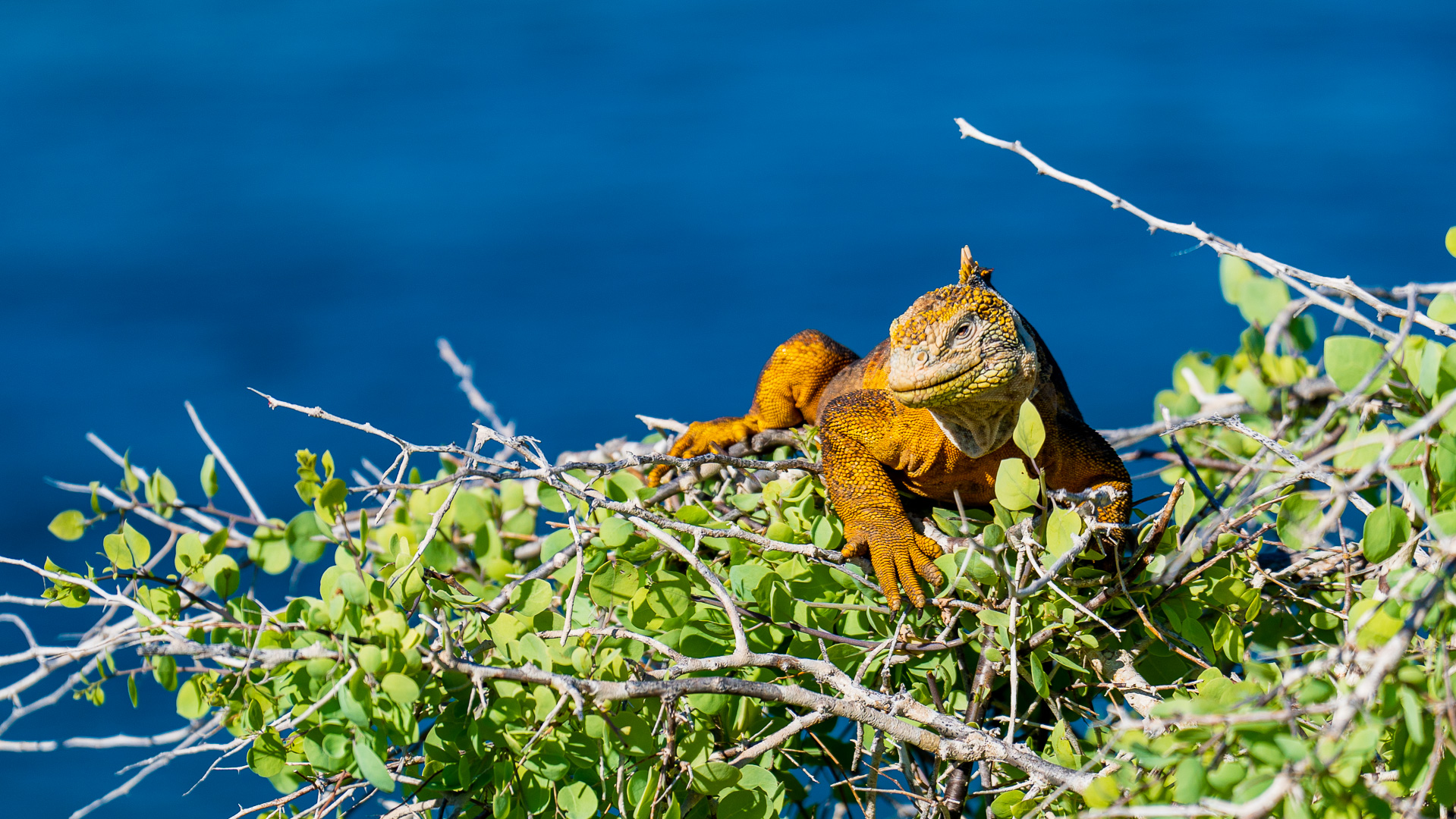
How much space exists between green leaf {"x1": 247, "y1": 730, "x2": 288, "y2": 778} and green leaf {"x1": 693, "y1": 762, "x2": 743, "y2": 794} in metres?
0.36

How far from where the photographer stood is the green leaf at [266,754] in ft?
3.39

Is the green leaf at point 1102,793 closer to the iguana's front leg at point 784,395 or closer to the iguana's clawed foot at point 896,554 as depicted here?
the iguana's clawed foot at point 896,554

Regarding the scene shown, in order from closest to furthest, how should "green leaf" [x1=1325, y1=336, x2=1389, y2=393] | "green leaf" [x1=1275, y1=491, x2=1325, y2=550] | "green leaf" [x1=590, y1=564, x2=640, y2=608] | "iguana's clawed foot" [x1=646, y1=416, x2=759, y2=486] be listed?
"green leaf" [x1=1325, y1=336, x2=1389, y2=393]
"green leaf" [x1=1275, y1=491, x2=1325, y2=550]
"green leaf" [x1=590, y1=564, x2=640, y2=608]
"iguana's clawed foot" [x1=646, y1=416, x2=759, y2=486]

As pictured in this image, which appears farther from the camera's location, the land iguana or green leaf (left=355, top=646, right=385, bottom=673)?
the land iguana

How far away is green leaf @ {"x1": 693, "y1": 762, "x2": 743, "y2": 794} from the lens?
41.8 inches

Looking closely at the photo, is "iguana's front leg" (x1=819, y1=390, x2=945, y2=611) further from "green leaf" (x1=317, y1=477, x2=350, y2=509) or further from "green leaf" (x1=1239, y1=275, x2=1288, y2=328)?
"green leaf" (x1=317, y1=477, x2=350, y2=509)

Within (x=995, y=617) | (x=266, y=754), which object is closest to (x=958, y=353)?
(x=995, y=617)

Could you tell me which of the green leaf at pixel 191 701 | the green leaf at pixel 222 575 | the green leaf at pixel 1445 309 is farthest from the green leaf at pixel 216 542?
the green leaf at pixel 1445 309

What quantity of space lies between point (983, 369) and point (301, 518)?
67 centimetres

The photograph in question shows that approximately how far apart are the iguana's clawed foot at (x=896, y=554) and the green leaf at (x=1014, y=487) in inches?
8.3

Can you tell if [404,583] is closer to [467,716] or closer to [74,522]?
[467,716]

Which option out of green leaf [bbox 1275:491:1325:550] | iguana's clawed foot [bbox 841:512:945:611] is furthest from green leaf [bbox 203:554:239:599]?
green leaf [bbox 1275:491:1325:550]

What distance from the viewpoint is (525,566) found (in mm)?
1731

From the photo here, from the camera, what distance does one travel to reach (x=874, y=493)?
140 cm
